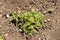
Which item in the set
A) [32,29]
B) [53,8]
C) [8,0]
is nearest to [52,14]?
[53,8]

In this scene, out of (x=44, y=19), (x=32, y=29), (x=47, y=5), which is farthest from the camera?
(x=47, y=5)

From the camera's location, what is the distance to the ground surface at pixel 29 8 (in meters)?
4.35

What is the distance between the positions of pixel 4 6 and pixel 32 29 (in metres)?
1.01

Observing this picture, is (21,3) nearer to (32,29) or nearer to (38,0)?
(38,0)

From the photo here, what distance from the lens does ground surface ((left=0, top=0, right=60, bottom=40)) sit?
14.3 feet

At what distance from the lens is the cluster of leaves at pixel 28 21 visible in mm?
4375

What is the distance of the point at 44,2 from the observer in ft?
16.8

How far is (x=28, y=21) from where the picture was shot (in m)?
4.48

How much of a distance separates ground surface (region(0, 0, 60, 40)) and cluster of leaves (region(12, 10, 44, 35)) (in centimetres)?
15

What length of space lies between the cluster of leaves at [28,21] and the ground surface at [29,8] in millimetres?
146

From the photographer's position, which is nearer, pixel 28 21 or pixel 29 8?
pixel 28 21

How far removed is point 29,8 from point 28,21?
544 mm

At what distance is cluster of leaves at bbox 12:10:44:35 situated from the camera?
172 inches

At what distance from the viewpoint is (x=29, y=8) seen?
16.1 ft
